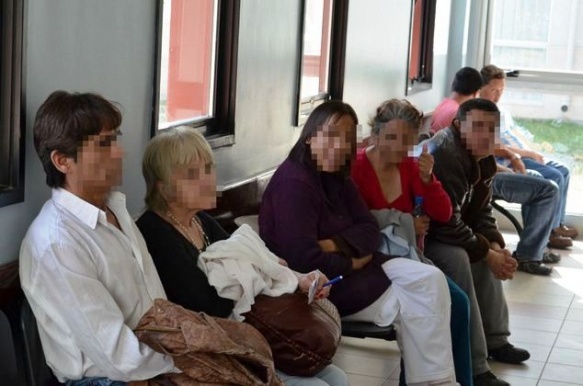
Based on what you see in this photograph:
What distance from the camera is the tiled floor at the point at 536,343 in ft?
15.2

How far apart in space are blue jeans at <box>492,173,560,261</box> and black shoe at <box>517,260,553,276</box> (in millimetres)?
26

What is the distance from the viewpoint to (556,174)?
292 inches

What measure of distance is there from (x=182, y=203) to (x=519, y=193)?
176 inches

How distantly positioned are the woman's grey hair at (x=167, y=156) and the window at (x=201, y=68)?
0.64m

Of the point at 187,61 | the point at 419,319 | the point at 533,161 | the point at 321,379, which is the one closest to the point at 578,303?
the point at 533,161

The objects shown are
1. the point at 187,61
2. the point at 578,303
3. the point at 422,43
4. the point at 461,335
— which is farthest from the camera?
the point at 422,43

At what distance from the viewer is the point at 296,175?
351 centimetres

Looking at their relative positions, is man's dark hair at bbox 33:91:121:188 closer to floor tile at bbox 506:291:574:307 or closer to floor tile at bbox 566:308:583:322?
floor tile at bbox 566:308:583:322

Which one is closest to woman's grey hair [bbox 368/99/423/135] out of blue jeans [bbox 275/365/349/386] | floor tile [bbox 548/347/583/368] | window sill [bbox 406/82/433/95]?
blue jeans [bbox 275/365/349/386]

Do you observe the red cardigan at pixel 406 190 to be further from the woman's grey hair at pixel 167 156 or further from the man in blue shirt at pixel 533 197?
the man in blue shirt at pixel 533 197

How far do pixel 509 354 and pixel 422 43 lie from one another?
11.0 ft

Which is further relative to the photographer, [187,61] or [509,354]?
[509,354]

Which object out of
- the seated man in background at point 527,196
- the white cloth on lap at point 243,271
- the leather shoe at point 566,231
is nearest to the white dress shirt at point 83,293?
the white cloth on lap at point 243,271

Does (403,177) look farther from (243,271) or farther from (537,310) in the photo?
(537,310)
